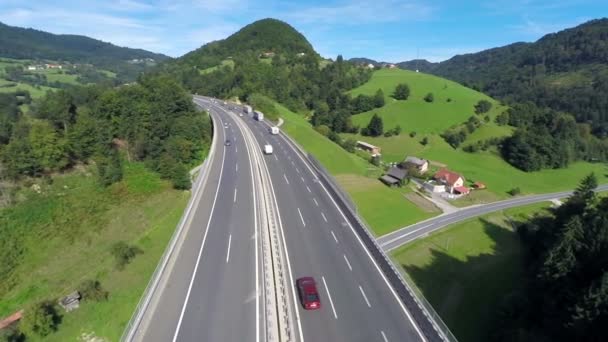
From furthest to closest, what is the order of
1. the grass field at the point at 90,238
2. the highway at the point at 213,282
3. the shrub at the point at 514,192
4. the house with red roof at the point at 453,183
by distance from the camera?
the shrub at the point at 514,192 < the house with red roof at the point at 453,183 < the grass field at the point at 90,238 < the highway at the point at 213,282

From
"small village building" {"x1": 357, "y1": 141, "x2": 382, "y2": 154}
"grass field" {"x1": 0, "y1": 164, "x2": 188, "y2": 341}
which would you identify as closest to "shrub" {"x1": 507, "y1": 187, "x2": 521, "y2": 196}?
"small village building" {"x1": 357, "y1": 141, "x2": 382, "y2": 154}

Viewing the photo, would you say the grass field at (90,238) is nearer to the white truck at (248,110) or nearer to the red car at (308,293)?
the red car at (308,293)

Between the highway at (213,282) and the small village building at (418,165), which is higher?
the highway at (213,282)

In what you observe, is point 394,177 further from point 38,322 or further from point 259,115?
point 38,322

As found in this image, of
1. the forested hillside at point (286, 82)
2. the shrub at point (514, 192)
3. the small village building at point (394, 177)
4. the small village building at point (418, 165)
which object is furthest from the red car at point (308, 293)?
the forested hillside at point (286, 82)

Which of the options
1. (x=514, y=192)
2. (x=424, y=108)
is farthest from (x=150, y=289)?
(x=424, y=108)

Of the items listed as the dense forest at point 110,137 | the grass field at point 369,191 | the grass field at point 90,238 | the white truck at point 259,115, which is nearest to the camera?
the grass field at point 90,238

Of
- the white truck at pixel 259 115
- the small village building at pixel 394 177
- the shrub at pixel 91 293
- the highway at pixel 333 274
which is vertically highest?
the white truck at pixel 259 115
